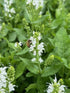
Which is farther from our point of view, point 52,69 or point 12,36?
point 12,36

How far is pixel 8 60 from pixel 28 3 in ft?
1.46

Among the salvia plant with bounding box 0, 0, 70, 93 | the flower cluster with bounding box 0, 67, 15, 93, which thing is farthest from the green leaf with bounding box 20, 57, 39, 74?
the flower cluster with bounding box 0, 67, 15, 93

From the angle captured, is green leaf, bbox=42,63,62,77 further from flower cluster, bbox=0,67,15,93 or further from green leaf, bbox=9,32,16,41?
green leaf, bbox=9,32,16,41

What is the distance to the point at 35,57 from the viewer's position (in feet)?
4.74

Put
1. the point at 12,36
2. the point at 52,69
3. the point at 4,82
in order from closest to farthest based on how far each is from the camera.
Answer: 1. the point at 4,82
2. the point at 52,69
3. the point at 12,36

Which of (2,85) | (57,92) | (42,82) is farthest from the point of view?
(42,82)

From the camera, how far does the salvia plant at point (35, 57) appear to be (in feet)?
4.01

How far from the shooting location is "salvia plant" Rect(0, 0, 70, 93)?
4.01 ft

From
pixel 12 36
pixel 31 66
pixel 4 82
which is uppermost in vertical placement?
pixel 12 36

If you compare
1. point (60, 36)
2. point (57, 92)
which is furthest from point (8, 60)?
point (57, 92)

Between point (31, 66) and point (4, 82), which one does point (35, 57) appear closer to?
point (31, 66)

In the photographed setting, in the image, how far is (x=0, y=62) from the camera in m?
1.47

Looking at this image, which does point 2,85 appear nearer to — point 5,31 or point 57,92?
point 57,92

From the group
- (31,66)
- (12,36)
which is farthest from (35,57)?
(12,36)
